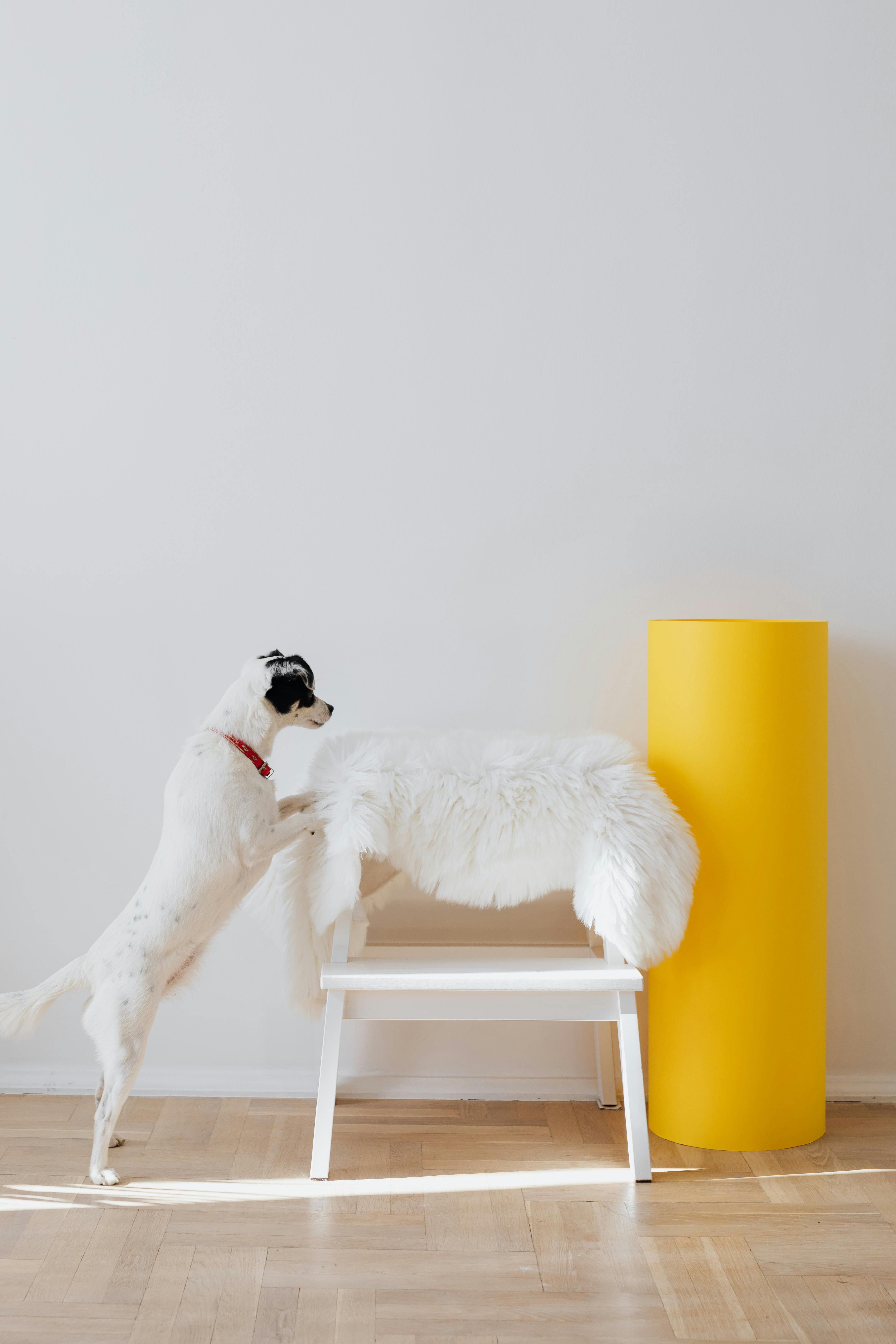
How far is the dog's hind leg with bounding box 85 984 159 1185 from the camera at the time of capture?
195cm

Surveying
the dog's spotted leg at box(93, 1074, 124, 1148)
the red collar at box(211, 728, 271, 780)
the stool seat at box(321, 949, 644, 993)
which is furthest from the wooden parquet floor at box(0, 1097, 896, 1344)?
the red collar at box(211, 728, 271, 780)

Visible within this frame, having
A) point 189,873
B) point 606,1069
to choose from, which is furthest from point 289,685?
point 606,1069

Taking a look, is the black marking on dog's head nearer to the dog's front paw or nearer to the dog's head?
the dog's head

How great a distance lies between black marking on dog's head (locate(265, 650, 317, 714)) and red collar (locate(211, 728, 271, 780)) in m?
0.09

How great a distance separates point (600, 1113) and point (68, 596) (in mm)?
1648

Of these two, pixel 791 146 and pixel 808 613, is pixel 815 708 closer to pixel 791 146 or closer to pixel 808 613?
pixel 808 613

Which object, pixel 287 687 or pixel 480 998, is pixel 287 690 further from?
pixel 480 998

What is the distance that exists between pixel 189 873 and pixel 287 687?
1.26 feet

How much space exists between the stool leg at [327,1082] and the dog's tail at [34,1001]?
1.52ft

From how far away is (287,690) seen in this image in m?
1.97

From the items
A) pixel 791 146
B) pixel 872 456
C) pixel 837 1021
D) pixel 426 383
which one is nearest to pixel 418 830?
pixel 426 383

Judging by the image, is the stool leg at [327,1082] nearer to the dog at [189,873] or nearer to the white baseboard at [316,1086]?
the dog at [189,873]

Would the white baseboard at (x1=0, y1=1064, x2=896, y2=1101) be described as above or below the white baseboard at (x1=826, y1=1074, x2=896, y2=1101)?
above

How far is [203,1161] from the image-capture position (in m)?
2.09
